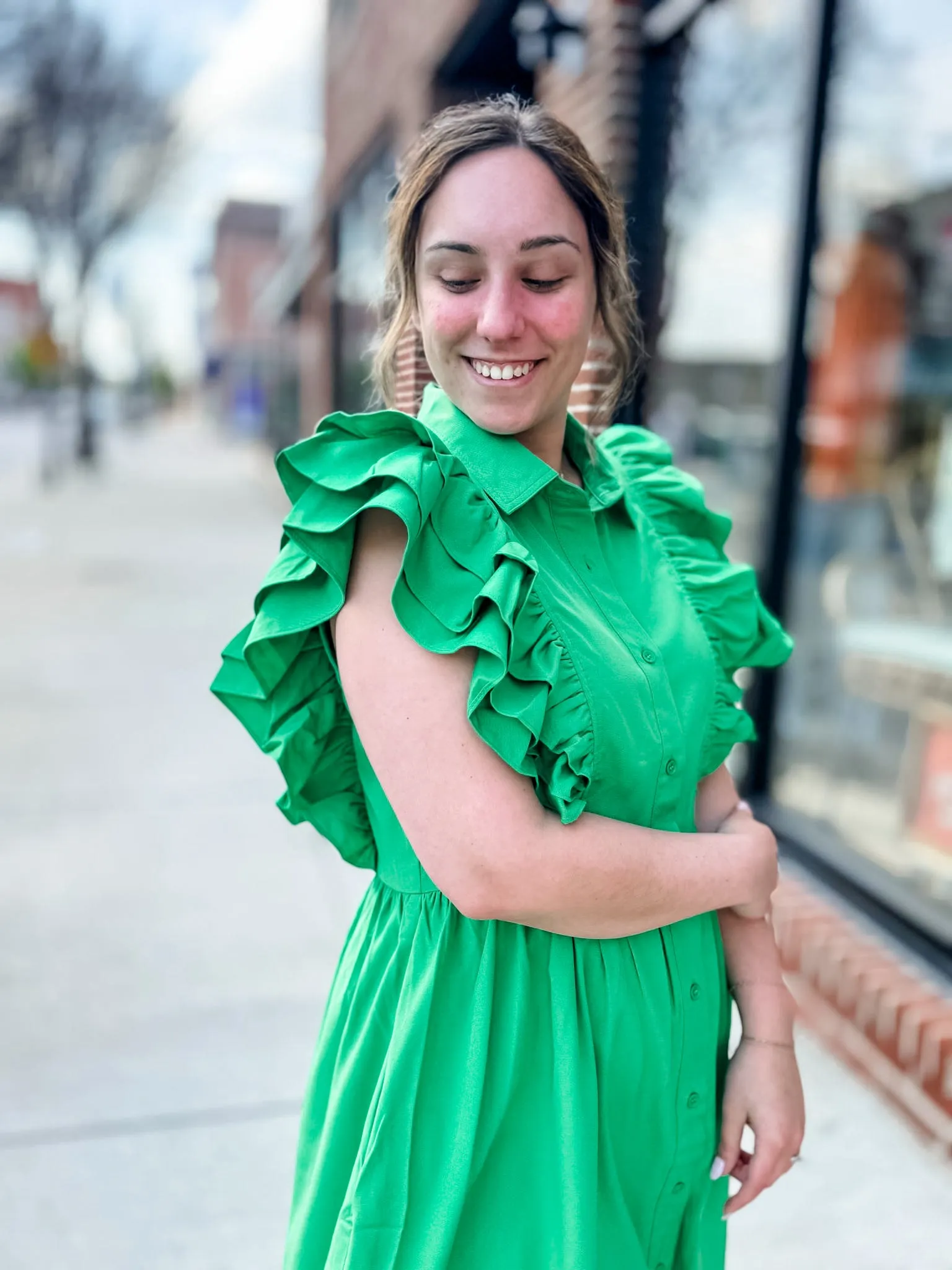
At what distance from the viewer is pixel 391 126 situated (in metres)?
7.19

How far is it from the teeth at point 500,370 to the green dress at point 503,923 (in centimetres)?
6

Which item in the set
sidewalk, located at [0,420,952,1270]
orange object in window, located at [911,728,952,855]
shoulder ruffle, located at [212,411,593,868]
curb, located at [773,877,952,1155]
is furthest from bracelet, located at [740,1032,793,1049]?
orange object in window, located at [911,728,952,855]

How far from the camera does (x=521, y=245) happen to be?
1156mm

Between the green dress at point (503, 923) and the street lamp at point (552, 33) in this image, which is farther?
the street lamp at point (552, 33)

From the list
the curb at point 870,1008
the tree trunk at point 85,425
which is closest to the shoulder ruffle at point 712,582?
the curb at point 870,1008

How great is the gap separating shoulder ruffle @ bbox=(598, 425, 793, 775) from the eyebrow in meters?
0.37

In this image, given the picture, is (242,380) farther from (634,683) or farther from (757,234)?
(634,683)

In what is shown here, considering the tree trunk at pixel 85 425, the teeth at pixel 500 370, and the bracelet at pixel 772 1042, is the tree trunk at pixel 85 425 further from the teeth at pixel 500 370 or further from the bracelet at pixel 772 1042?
the bracelet at pixel 772 1042

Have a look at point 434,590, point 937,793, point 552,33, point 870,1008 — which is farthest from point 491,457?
point 552,33

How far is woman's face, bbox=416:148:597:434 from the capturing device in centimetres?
115

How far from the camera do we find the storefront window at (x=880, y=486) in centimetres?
340

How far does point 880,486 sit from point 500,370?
3.60m

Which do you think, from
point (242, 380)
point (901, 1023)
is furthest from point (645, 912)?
point (242, 380)

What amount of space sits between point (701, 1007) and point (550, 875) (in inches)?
15.0
